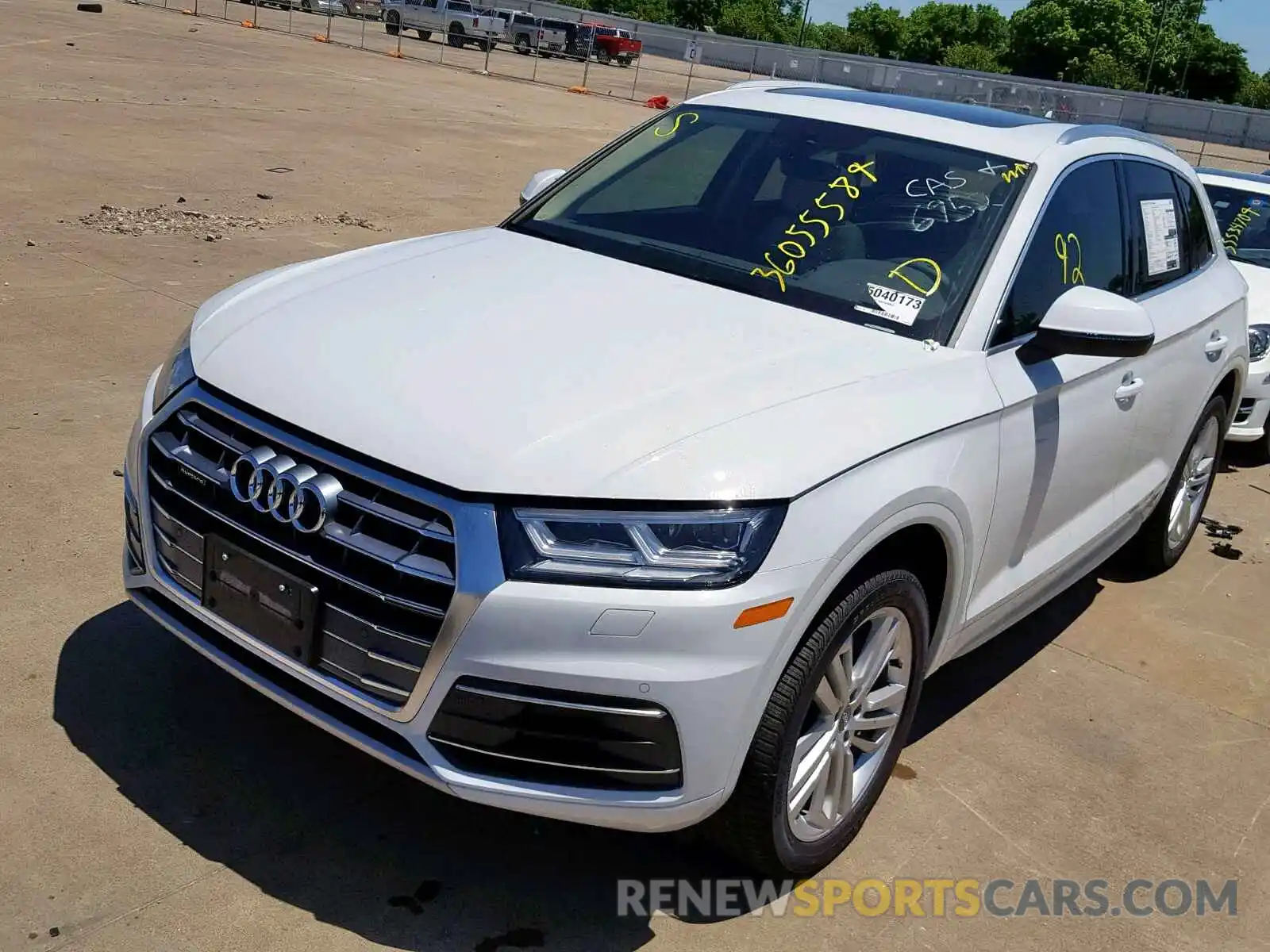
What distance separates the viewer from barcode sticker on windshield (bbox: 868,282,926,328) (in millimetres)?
3610

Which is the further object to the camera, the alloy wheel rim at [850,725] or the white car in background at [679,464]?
the alloy wheel rim at [850,725]

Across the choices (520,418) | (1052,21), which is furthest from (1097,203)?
(1052,21)

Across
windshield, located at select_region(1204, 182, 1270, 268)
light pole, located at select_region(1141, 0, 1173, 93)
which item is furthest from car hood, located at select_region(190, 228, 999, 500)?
light pole, located at select_region(1141, 0, 1173, 93)

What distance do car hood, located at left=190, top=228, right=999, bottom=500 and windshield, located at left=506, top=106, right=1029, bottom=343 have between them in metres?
0.15

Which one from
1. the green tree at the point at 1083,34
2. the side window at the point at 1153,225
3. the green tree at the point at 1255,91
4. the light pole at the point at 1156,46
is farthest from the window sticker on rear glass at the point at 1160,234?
the green tree at the point at 1083,34

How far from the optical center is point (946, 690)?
4426 millimetres

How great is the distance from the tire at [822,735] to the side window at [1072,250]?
2.93 ft

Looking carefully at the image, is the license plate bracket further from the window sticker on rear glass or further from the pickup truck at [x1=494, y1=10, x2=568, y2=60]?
the pickup truck at [x1=494, y1=10, x2=568, y2=60]

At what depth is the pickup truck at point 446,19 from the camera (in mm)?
41875

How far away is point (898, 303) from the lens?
12.0 feet

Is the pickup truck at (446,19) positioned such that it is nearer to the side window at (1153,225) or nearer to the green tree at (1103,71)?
the side window at (1153,225)

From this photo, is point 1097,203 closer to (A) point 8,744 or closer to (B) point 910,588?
(B) point 910,588

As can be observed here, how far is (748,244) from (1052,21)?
318 feet

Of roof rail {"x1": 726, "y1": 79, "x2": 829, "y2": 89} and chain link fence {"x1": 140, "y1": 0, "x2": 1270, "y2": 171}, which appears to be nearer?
roof rail {"x1": 726, "y1": 79, "x2": 829, "y2": 89}
